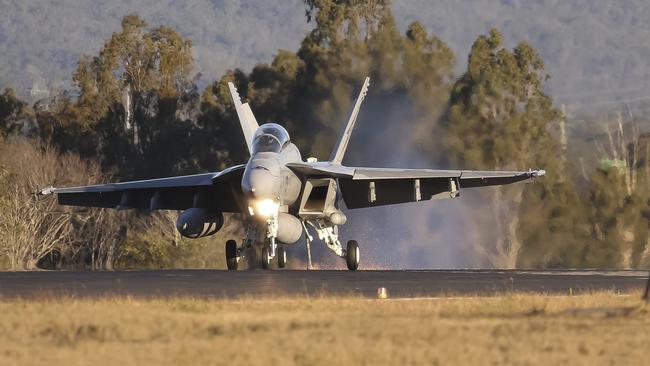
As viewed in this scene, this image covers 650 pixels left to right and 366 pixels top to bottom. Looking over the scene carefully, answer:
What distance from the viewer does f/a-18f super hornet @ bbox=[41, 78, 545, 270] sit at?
28.2 metres

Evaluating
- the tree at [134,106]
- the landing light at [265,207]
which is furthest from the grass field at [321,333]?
the tree at [134,106]

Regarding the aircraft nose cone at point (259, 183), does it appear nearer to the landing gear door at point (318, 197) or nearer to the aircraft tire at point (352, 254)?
the landing gear door at point (318, 197)

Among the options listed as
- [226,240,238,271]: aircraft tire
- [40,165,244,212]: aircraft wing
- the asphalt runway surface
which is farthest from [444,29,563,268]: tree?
the asphalt runway surface

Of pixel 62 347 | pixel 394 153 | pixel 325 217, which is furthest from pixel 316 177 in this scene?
pixel 62 347

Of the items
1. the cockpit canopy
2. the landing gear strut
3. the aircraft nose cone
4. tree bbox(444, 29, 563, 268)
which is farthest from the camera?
tree bbox(444, 29, 563, 268)

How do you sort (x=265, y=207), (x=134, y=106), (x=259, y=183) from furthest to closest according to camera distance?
(x=134, y=106), (x=265, y=207), (x=259, y=183)

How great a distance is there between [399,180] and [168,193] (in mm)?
5970

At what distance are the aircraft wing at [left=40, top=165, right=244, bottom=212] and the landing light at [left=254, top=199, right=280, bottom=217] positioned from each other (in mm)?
2280

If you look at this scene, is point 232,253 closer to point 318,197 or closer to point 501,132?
point 318,197

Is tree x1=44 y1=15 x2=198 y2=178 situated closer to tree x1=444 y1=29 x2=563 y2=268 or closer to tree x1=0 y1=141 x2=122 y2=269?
tree x1=0 y1=141 x2=122 y2=269

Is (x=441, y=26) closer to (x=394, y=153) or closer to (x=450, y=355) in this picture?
(x=394, y=153)

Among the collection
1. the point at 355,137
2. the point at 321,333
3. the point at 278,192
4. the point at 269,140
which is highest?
the point at 355,137

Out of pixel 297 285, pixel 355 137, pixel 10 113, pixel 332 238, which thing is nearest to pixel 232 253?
pixel 332 238

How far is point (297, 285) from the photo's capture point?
21.0 m
